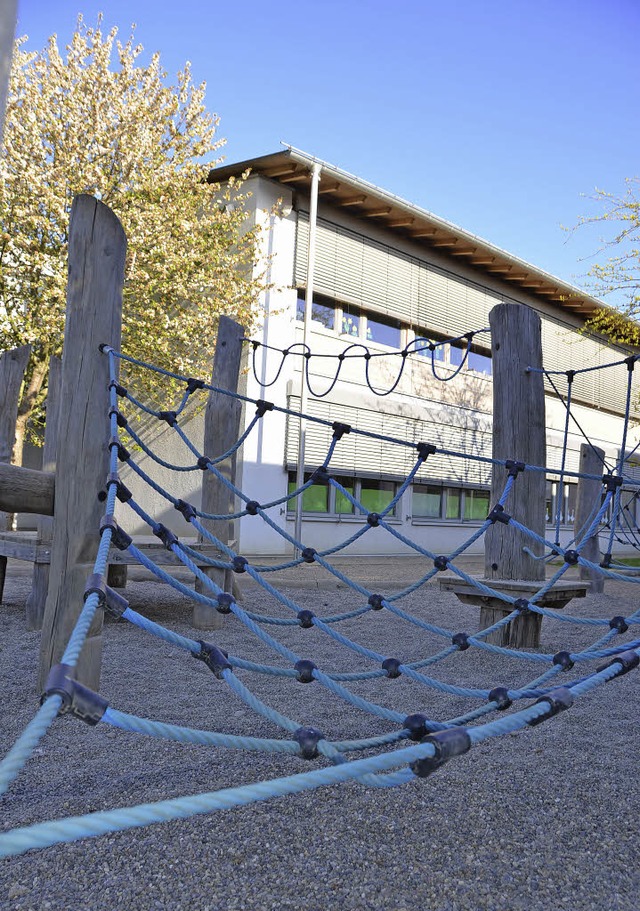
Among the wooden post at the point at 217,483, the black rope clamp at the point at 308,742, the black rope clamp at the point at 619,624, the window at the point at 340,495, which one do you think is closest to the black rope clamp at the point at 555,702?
the black rope clamp at the point at 308,742

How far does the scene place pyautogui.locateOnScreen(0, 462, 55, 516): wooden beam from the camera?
268 centimetres

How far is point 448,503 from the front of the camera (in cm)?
1453

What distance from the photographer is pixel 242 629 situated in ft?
16.0

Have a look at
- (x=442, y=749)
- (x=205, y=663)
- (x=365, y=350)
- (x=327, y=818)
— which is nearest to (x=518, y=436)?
(x=205, y=663)

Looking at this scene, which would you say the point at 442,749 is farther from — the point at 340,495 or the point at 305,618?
the point at 340,495

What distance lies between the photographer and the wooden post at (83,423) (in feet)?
9.09

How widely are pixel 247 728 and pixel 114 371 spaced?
140 cm

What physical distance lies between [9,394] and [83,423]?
3089mm

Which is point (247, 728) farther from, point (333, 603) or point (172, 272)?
point (172, 272)

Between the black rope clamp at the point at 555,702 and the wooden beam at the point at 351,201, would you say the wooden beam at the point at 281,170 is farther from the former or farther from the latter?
the black rope clamp at the point at 555,702

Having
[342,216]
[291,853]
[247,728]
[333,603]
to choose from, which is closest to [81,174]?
[342,216]

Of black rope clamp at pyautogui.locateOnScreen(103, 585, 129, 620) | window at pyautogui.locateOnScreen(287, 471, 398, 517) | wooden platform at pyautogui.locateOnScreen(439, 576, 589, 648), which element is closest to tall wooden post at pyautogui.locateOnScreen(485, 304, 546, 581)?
wooden platform at pyautogui.locateOnScreen(439, 576, 589, 648)

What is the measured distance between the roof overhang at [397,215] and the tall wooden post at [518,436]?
7466mm

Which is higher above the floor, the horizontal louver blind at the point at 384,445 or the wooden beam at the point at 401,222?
the wooden beam at the point at 401,222
